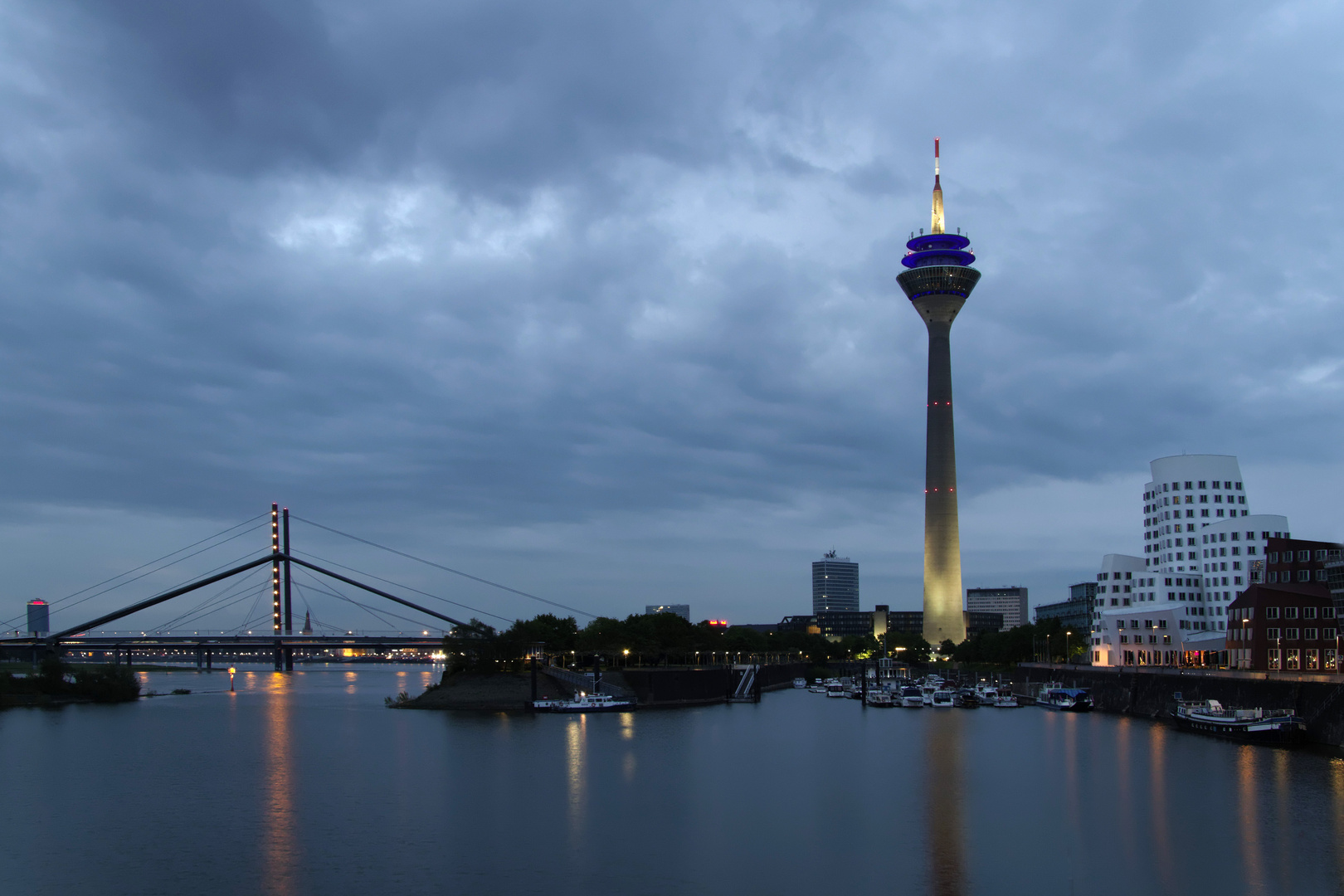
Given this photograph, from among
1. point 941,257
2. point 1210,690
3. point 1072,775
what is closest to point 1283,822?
point 1072,775

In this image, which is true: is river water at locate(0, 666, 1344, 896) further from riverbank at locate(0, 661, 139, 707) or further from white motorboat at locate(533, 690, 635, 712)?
riverbank at locate(0, 661, 139, 707)

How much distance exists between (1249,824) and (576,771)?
2847 cm

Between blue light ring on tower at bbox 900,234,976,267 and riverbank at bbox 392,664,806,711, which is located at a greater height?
blue light ring on tower at bbox 900,234,976,267

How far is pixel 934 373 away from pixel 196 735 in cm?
13122

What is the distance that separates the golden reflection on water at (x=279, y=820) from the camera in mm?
31969

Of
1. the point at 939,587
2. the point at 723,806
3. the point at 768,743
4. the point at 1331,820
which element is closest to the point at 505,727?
the point at 768,743

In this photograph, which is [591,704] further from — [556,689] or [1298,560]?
[1298,560]

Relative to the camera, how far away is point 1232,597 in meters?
102

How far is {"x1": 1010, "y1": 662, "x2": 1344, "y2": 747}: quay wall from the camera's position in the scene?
57.2m

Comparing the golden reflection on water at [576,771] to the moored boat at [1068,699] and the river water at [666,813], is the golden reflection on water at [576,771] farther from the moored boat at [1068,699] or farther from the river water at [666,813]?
the moored boat at [1068,699]

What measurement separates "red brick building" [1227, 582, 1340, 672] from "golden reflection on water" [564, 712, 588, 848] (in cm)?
4766

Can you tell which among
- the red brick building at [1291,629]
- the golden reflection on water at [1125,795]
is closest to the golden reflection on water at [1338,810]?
the golden reflection on water at [1125,795]

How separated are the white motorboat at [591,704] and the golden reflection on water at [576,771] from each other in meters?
4.86

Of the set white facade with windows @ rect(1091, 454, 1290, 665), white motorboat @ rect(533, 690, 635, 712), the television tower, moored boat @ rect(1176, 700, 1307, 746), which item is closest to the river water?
moored boat @ rect(1176, 700, 1307, 746)
